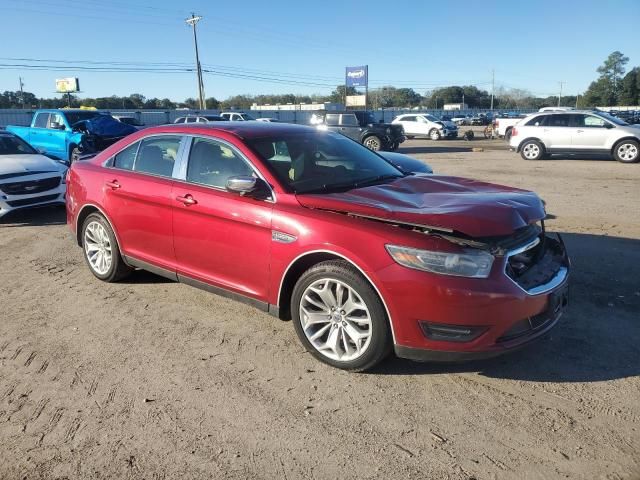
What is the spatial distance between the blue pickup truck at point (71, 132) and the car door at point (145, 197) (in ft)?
29.3

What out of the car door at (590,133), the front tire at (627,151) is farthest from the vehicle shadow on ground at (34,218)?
the front tire at (627,151)

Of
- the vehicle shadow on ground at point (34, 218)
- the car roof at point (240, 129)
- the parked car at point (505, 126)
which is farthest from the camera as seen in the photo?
the parked car at point (505, 126)

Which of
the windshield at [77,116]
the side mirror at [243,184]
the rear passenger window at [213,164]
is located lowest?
the side mirror at [243,184]

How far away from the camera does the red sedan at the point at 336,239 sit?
3152mm

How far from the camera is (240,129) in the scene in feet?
14.7

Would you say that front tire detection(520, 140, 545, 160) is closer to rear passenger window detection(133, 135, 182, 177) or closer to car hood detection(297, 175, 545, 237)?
car hood detection(297, 175, 545, 237)

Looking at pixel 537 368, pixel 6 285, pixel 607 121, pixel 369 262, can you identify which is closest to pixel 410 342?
pixel 369 262

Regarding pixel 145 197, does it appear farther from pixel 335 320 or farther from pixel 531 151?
pixel 531 151

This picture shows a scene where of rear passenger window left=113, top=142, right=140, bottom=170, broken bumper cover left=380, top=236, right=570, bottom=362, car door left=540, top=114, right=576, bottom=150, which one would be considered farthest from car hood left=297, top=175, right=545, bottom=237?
car door left=540, top=114, right=576, bottom=150

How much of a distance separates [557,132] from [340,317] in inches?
649

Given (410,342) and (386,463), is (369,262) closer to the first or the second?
(410,342)

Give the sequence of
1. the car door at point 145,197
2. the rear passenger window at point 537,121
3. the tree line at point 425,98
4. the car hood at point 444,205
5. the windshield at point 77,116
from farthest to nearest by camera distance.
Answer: the tree line at point 425,98 < the rear passenger window at point 537,121 < the windshield at point 77,116 < the car door at point 145,197 < the car hood at point 444,205

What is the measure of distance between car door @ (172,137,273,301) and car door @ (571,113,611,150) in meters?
16.0

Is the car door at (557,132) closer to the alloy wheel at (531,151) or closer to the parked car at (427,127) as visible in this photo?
the alloy wheel at (531,151)
